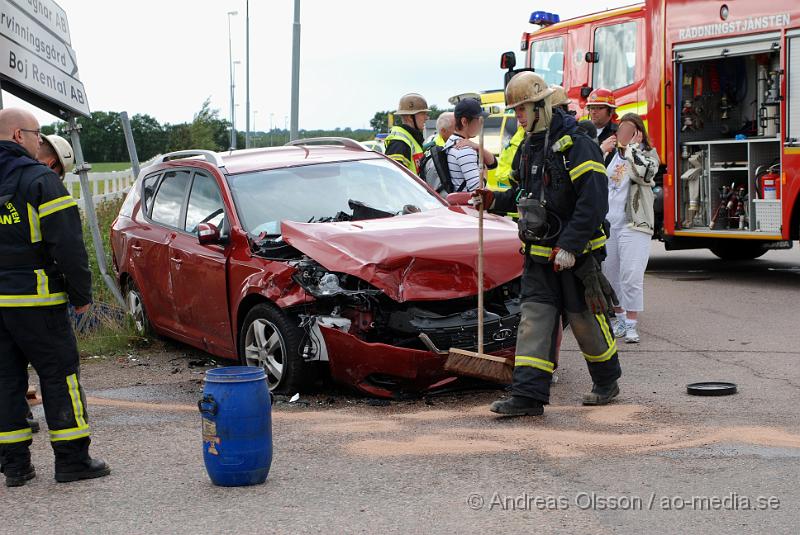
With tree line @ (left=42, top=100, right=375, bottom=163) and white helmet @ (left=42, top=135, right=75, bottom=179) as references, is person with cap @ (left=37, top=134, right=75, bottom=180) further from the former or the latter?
tree line @ (left=42, top=100, right=375, bottom=163)

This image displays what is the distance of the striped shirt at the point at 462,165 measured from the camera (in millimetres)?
9359

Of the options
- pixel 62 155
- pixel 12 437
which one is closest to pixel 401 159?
pixel 62 155

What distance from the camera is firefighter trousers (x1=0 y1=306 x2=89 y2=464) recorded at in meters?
5.48

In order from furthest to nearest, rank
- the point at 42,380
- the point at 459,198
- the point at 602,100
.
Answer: the point at 602,100
the point at 459,198
the point at 42,380

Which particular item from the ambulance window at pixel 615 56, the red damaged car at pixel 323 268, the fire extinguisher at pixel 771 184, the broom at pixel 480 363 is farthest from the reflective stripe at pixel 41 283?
the ambulance window at pixel 615 56

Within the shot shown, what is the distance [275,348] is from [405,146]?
10.7ft

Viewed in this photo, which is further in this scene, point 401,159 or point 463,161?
point 401,159

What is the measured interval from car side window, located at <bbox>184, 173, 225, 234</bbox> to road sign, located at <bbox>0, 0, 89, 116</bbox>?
1781 mm

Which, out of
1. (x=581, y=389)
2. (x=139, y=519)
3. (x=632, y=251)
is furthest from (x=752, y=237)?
(x=139, y=519)

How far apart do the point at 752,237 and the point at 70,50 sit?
7698 mm

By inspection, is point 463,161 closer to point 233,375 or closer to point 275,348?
point 275,348

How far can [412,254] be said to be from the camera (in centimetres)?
696

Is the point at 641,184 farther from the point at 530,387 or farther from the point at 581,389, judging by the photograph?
the point at 530,387

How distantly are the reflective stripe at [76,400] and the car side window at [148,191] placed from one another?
4000 mm
